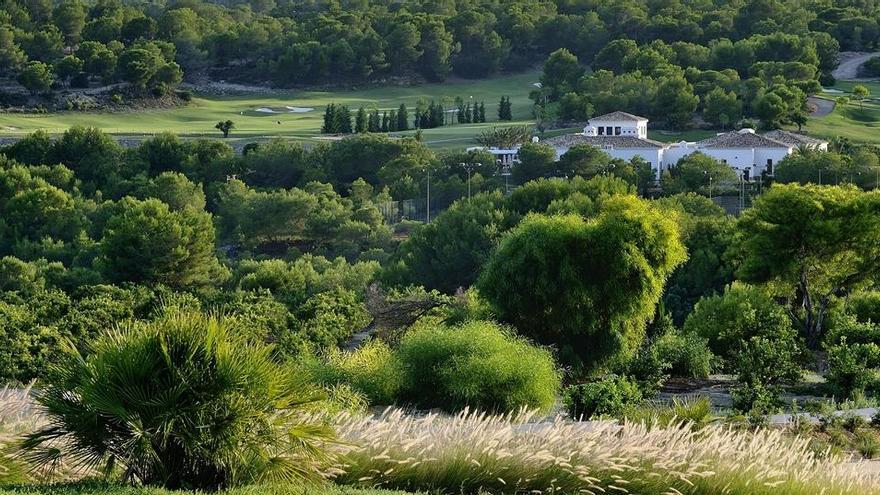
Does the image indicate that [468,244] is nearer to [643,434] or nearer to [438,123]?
[643,434]

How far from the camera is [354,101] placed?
116500 mm

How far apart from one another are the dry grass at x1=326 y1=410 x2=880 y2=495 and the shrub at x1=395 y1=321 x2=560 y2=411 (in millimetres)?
6022

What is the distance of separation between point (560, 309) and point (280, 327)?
33.6 feet

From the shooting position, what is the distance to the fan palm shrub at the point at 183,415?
10133 millimetres

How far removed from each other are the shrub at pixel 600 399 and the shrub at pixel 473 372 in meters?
1.29

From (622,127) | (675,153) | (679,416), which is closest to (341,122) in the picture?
(622,127)

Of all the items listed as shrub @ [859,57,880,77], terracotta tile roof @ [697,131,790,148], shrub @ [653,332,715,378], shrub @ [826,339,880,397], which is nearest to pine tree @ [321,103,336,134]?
terracotta tile roof @ [697,131,790,148]

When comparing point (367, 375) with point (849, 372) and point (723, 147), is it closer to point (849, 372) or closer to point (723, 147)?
point (849, 372)

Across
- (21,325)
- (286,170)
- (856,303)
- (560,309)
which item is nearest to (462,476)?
(560,309)

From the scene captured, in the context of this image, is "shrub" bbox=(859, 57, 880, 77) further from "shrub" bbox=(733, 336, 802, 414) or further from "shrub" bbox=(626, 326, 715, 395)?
"shrub" bbox=(733, 336, 802, 414)

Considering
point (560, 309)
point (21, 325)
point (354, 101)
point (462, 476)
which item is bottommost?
point (354, 101)

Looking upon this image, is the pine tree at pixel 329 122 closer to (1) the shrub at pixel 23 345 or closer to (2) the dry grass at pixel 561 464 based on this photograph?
(1) the shrub at pixel 23 345

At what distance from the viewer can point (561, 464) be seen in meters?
10.7

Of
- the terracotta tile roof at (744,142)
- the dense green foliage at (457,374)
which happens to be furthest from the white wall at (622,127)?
the dense green foliage at (457,374)
